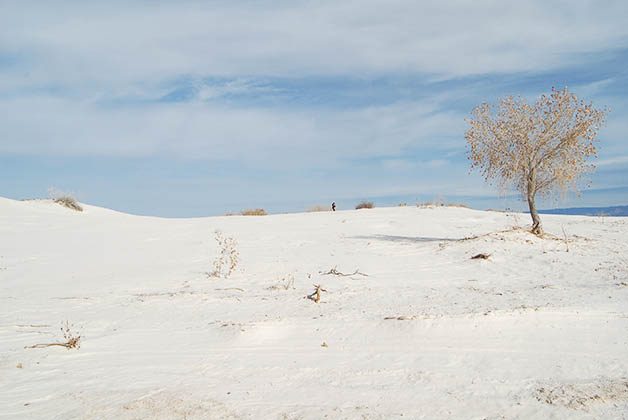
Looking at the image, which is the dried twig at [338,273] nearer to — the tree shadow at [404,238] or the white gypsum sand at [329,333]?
the white gypsum sand at [329,333]

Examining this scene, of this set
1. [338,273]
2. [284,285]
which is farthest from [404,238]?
[284,285]

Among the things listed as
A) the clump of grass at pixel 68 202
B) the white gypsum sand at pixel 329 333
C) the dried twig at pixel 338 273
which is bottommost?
the white gypsum sand at pixel 329 333

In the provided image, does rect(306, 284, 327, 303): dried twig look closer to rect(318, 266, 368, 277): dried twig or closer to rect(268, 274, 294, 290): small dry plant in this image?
rect(268, 274, 294, 290): small dry plant

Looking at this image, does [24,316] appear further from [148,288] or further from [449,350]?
[449,350]

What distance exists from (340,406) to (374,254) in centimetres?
866

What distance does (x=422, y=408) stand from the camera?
3.89 metres

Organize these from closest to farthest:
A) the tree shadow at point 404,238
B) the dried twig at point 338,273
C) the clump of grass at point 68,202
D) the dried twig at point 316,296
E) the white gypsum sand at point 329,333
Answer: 1. the white gypsum sand at point 329,333
2. the dried twig at point 316,296
3. the dried twig at point 338,273
4. the tree shadow at point 404,238
5. the clump of grass at point 68,202

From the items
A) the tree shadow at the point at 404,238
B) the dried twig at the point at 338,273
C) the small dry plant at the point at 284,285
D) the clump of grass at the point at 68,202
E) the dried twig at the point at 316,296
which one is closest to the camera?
the dried twig at the point at 316,296

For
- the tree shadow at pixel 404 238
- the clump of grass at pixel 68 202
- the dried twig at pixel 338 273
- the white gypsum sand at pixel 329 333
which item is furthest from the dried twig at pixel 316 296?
the clump of grass at pixel 68 202

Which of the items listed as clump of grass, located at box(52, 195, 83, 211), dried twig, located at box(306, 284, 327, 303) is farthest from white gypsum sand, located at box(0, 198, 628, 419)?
clump of grass, located at box(52, 195, 83, 211)

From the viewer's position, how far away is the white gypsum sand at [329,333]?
4.05 metres

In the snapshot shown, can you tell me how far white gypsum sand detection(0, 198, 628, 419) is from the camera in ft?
13.3

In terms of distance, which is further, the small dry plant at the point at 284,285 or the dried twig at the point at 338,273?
the dried twig at the point at 338,273

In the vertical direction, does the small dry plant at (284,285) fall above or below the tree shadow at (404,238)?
below
